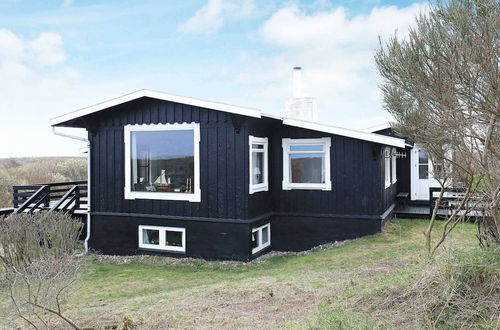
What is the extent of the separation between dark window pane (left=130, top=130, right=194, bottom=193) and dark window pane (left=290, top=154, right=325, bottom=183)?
8.07ft

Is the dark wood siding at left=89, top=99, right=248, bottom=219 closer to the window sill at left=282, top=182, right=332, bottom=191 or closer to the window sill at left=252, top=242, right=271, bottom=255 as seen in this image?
the window sill at left=252, top=242, right=271, bottom=255

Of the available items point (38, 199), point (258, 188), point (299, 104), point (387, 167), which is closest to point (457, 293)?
point (258, 188)

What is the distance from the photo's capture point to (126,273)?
340 inches

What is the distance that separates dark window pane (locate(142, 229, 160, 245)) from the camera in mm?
9984

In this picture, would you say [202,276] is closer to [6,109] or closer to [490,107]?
[490,107]

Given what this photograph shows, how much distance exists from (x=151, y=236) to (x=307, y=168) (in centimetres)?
400

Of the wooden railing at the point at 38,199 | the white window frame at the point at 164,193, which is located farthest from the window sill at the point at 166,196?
the wooden railing at the point at 38,199

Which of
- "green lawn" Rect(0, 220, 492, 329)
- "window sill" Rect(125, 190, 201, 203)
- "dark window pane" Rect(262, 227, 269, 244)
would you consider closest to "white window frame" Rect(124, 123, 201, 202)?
"window sill" Rect(125, 190, 201, 203)

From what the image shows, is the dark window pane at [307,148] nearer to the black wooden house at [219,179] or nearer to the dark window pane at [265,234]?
the black wooden house at [219,179]

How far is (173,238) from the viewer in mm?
9812

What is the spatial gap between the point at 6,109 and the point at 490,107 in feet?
59.6

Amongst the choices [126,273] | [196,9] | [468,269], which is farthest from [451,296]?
[196,9]

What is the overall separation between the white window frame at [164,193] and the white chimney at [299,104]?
431 centimetres

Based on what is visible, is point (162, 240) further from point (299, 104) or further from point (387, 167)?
point (387, 167)
